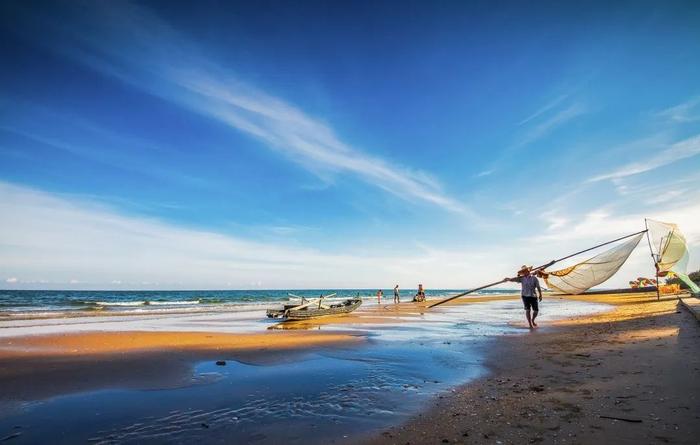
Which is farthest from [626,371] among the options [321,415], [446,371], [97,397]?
[97,397]

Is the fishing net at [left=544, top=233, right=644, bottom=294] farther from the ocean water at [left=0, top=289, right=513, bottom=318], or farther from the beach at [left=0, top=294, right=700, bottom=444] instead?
the ocean water at [left=0, top=289, right=513, bottom=318]

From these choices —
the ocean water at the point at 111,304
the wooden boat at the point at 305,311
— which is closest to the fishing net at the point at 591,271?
the wooden boat at the point at 305,311

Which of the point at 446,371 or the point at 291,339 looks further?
the point at 291,339

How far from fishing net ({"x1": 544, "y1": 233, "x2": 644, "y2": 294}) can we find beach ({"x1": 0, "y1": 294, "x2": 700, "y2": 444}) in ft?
21.1

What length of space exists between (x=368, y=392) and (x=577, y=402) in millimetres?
3632

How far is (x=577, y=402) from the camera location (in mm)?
5578

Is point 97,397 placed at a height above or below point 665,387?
below

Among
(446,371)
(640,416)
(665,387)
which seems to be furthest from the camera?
(446,371)

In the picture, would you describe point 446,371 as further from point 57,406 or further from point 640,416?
point 57,406

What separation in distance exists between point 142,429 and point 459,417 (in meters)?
4.87

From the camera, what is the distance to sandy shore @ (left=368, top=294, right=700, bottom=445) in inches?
174

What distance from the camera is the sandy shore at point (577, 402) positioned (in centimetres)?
443

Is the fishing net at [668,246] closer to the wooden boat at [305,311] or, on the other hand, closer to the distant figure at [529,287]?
the distant figure at [529,287]

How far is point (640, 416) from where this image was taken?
4738 mm
